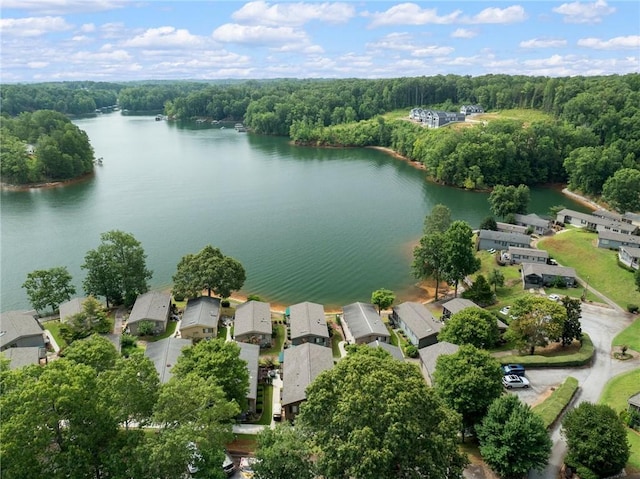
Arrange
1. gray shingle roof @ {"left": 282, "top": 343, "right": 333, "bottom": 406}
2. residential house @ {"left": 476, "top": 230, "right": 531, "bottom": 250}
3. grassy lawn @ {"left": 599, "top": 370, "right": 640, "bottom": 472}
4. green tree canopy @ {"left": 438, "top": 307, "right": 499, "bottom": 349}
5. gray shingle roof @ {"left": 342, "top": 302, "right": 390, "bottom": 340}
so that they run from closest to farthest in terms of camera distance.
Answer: grassy lawn @ {"left": 599, "top": 370, "right": 640, "bottom": 472} → gray shingle roof @ {"left": 282, "top": 343, "right": 333, "bottom": 406} → green tree canopy @ {"left": 438, "top": 307, "right": 499, "bottom": 349} → gray shingle roof @ {"left": 342, "top": 302, "right": 390, "bottom": 340} → residential house @ {"left": 476, "top": 230, "right": 531, "bottom": 250}

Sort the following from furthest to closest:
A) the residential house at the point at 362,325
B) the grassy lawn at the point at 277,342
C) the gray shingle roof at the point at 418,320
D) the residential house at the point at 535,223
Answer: the residential house at the point at 535,223
the gray shingle roof at the point at 418,320
the residential house at the point at 362,325
the grassy lawn at the point at 277,342

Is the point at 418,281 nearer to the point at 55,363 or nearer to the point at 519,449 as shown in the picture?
the point at 519,449

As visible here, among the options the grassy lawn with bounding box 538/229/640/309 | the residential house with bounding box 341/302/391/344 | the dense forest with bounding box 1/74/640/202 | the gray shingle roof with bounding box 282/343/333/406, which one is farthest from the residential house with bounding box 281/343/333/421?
the dense forest with bounding box 1/74/640/202

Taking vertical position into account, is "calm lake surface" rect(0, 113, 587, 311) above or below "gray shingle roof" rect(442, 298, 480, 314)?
below

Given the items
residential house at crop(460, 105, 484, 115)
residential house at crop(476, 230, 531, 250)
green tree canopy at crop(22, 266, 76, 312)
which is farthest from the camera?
residential house at crop(460, 105, 484, 115)

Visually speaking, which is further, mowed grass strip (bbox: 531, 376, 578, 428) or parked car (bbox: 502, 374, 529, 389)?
parked car (bbox: 502, 374, 529, 389)

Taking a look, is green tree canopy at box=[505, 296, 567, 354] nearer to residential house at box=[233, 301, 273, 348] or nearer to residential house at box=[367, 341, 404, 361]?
residential house at box=[367, 341, 404, 361]

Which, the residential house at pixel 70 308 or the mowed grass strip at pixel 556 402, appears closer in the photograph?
the mowed grass strip at pixel 556 402

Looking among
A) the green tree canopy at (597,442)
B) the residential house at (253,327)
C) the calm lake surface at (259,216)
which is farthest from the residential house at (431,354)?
the calm lake surface at (259,216)

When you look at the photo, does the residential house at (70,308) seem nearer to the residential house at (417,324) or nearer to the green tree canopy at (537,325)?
the residential house at (417,324)
